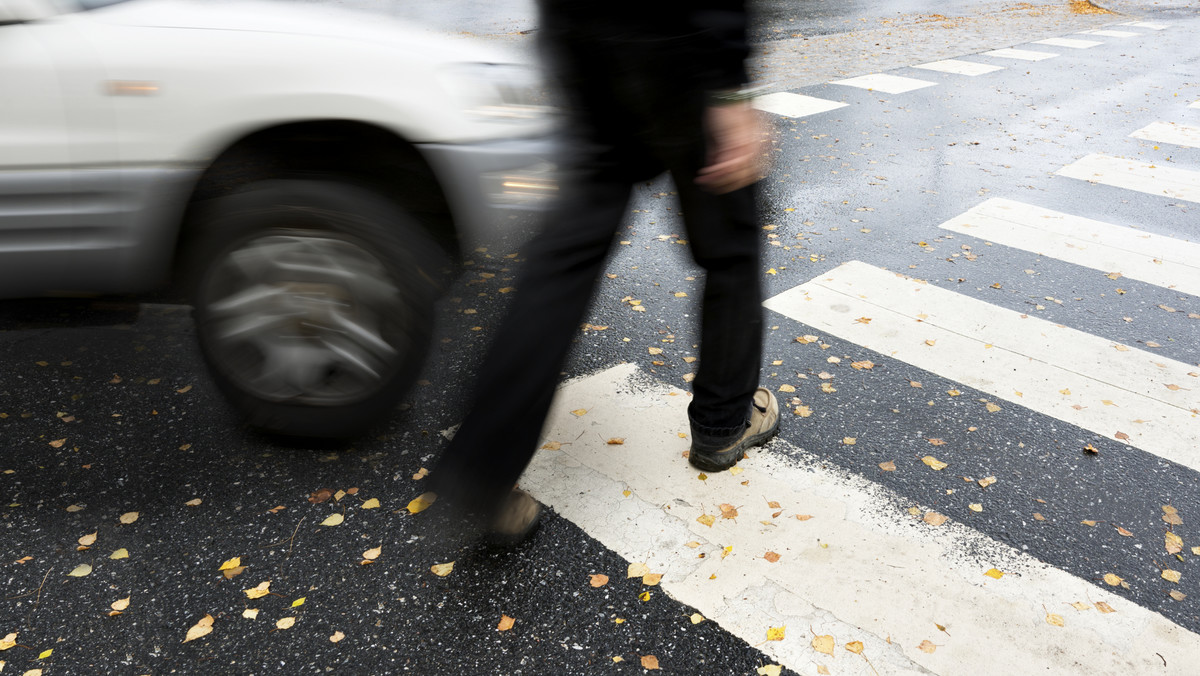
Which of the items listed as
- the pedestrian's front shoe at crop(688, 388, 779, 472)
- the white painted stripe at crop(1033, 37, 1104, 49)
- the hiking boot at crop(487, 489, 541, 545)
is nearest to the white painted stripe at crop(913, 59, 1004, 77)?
the white painted stripe at crop(1033, 37, 1104, 49)

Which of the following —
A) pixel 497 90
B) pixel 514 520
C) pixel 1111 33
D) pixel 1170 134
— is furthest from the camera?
pixel 1111 33

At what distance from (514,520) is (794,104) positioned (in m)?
7.28

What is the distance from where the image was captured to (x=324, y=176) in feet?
10.1

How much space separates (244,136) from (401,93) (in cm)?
55

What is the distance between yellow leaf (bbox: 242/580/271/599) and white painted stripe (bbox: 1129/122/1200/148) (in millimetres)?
8505

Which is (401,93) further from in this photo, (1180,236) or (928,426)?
(1180,236)

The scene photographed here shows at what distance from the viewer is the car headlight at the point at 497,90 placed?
3.10 m

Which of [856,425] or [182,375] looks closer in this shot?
[856,425]

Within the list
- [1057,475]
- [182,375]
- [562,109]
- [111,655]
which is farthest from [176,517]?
[1057,475]

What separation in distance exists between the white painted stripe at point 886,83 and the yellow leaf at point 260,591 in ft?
29.2

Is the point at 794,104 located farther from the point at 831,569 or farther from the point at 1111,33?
the point at 1111,33

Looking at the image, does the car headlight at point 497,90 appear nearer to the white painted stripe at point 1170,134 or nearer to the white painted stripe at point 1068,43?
the white painted stripe at point 1170,134

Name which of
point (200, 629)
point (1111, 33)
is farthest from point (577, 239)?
point (1111, 33)

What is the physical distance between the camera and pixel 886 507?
120 inches
